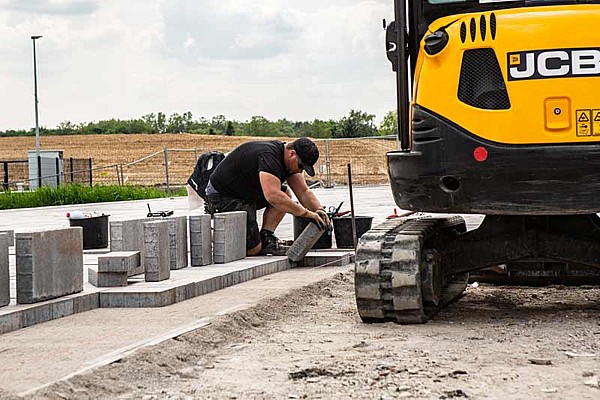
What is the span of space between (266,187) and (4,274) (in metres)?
3.63

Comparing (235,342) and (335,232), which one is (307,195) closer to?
(335,232)

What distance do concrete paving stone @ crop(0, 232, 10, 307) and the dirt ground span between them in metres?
1.47

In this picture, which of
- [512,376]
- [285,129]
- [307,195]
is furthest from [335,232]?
[285,129]

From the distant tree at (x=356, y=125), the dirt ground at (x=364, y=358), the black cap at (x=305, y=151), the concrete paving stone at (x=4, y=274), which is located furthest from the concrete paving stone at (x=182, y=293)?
the distant tree at (x=356, y=125)

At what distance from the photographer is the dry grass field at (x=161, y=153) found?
44347mm

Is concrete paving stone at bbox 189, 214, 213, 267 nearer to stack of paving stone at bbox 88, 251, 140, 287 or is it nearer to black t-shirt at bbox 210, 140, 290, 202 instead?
black t-shirt at bbox 210, 140, 290, 202

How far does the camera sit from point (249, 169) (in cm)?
1033

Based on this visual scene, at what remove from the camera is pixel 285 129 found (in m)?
77.1

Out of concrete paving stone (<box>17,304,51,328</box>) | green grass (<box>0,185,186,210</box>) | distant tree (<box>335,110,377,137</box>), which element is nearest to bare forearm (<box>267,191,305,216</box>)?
concrete paving stone (<box>17,304,51,328</box>)

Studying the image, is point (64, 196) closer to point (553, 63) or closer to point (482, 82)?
point (482, 82)

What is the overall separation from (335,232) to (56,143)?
59214 millimetres

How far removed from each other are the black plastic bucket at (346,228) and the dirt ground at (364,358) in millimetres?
3478

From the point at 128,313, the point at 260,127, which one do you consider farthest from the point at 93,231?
the point at 260,127

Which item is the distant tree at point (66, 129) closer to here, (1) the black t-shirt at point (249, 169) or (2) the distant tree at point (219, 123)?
(2) the distant tree at point (219, 123)
